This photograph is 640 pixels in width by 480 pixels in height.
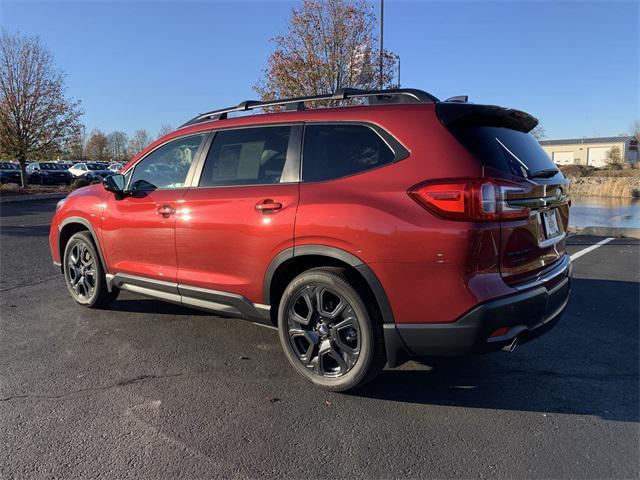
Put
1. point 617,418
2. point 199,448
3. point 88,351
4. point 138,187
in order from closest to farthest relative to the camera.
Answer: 1. point 199,448
2. point 617,418
3. point 88,351
4. point 138,187

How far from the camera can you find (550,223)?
327cm

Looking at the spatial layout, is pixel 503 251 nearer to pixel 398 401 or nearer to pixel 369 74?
pixel 398 401

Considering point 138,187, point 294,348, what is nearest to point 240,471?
point 294,348

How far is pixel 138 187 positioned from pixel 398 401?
9.95ft

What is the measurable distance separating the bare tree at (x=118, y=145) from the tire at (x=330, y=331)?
345 ft

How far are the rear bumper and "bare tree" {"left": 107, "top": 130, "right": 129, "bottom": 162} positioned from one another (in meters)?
106

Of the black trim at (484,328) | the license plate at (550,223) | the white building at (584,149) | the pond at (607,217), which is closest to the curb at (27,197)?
the pond at (607,217)

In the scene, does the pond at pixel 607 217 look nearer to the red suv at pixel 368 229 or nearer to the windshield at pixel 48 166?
the red suv at pixel 368 229

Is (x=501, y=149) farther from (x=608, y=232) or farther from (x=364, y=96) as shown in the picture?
(x=608, y=232)

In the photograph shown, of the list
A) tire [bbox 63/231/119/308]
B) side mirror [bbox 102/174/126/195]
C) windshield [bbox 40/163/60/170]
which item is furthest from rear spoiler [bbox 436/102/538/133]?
windshield [bbox 40/163/60/170]

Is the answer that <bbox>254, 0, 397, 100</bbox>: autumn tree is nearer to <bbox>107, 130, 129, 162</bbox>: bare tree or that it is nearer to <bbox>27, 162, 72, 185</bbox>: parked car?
<bbox>27, 162, 72, 185</bbox>: parked car

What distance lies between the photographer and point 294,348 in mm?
3477

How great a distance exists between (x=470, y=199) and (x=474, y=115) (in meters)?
0.69

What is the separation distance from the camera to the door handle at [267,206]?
3.40 meters
